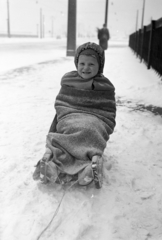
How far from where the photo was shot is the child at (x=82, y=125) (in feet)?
7.18

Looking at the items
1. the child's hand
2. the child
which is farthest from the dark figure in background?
the child's hand

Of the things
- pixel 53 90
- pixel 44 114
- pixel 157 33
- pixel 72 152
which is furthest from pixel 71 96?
pixel 157 33

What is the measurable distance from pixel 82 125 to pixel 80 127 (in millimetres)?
26

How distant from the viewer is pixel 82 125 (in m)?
2.31

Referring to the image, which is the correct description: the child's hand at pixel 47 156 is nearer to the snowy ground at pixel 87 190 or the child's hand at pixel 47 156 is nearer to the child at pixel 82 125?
the child at pixel 82 125

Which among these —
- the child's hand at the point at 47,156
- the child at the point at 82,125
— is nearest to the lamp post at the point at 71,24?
the child at the point at 82,125

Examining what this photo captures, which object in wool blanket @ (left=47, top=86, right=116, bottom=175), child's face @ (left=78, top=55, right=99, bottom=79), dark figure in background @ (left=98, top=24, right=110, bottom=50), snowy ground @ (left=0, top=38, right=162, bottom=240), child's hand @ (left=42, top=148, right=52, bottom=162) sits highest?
dark figure in background @ (left=98, top=24, right=110, bottom=50)

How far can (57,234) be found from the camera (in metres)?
1.75

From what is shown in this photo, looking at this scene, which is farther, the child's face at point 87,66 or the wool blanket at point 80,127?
the child's face at point 87,66

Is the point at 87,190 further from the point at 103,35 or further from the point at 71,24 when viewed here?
the point at 103,35

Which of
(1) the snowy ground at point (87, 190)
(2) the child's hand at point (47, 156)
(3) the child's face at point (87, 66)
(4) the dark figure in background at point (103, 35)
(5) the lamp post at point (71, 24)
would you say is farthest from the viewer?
(4) the dark figure in background at point (103, 35)

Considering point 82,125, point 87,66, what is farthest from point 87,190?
point 87,66

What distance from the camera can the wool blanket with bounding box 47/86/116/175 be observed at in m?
2.24

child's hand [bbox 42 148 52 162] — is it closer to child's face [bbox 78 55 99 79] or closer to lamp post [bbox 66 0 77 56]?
child's face [bbox 78 55 99 79]
